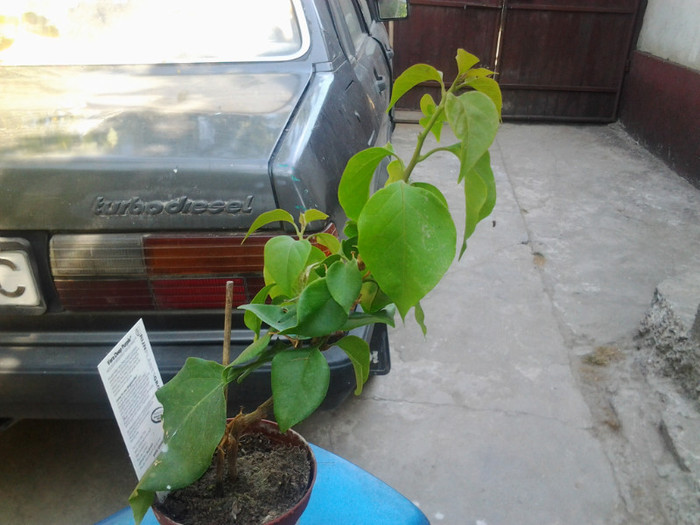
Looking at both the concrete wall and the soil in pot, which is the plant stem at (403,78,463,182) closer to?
the soil in pot

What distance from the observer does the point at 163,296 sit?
5.87 ft

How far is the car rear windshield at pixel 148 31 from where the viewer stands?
2.40 meters

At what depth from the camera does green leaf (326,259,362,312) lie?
75 cm

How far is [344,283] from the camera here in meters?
0.76

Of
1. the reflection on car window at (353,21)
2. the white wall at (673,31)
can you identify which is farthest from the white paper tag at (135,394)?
the white wall at (673,31)

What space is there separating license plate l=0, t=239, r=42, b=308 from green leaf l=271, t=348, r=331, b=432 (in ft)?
3.96

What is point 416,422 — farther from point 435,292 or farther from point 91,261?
point 91,261

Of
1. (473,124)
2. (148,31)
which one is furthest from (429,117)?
(148,31)

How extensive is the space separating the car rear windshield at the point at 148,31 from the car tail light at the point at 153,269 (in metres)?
1.01

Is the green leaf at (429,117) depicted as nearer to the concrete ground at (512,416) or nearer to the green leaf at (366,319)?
the green leaf at (366,319)

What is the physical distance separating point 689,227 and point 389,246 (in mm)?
4589

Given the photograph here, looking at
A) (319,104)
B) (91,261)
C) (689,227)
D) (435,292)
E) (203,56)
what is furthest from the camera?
(689,227)

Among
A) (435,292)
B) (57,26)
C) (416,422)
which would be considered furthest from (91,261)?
(435,292)

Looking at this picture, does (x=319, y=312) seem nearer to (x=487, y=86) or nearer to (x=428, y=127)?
(x=428, y=127)
